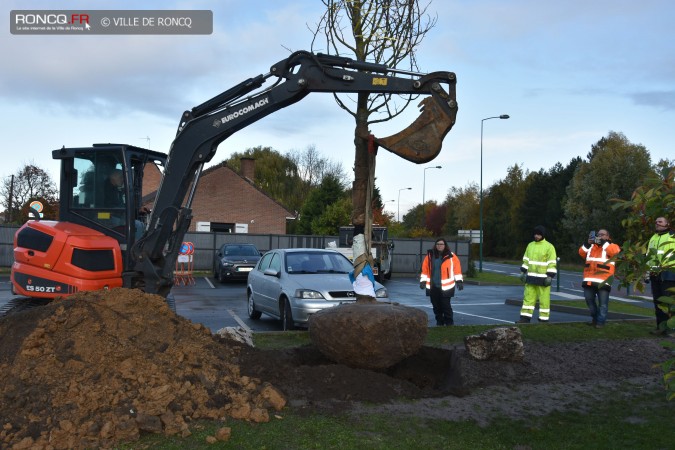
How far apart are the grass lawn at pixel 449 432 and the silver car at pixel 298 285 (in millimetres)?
4857

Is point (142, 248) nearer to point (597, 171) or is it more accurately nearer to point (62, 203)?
point (62, 203)

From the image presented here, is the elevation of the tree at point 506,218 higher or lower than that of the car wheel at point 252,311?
higher

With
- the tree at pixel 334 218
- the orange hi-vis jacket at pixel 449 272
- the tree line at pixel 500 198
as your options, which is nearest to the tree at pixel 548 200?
the tree line at pixel 500 198

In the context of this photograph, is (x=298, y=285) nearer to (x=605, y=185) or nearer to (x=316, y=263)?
(x=316, y=263)

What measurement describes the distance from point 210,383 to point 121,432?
1027 millimetres

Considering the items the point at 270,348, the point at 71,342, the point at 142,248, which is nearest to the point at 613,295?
the point at 270,348

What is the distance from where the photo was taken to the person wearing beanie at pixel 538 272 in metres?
11.5

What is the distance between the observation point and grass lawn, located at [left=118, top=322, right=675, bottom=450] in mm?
5082

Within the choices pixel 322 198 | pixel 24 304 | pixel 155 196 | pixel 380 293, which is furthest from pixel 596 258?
pixel 322 198

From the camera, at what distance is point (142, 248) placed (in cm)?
864

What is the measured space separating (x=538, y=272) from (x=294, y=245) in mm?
25298

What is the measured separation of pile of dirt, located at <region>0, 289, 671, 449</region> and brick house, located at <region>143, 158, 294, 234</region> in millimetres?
40145

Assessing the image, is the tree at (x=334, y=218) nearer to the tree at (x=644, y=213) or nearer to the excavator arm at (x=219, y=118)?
the excavator arm at (x=219, y=118)

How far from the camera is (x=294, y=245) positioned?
3612 centimetres
